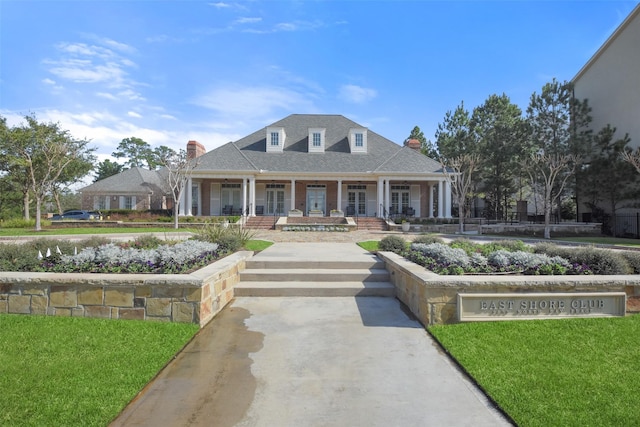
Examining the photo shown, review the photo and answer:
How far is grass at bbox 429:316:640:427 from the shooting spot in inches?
115

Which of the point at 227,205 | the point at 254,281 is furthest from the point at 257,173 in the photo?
the point at 254,281

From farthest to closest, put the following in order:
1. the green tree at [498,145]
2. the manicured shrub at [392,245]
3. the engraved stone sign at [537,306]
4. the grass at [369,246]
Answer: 1. the green tree at [498,145]
2. the grass at [369,246]
3. the manicured shrub at [392,245]
4. the engraved stone sign at [537,306]

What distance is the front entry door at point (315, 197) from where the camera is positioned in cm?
2719

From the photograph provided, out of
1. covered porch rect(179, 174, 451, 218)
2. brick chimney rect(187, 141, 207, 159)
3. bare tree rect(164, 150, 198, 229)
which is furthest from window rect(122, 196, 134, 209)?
bare tree rect(164, 150, 198, 229)

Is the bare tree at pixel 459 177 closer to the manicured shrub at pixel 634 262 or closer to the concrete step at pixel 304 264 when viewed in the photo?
the manicured shrub at pixel 634 262

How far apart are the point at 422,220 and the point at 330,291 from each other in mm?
17775

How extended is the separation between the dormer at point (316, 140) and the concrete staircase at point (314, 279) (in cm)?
2062

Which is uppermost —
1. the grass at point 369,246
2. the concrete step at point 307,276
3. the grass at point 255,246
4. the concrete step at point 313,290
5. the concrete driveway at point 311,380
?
the grass at point 255,246

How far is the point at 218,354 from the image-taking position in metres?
4.11

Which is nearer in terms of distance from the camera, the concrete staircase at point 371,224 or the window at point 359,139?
the concrete staircase at point 371,224

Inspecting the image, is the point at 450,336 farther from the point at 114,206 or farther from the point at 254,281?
the point at 114,206

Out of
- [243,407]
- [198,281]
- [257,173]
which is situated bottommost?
[243,407]

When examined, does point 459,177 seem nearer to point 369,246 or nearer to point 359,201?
point 359,201

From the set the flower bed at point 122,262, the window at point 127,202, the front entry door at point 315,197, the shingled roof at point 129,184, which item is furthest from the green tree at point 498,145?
the window at point 127,202
